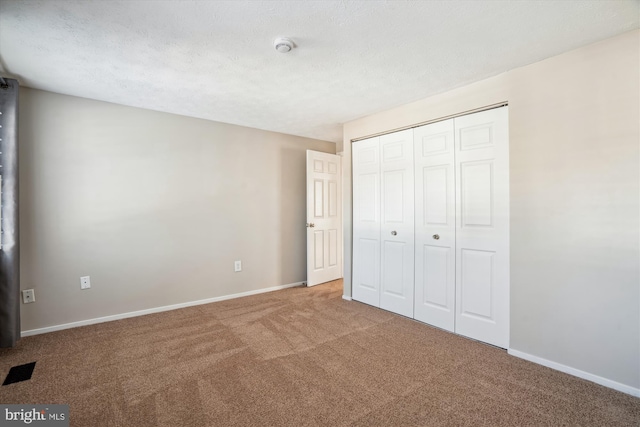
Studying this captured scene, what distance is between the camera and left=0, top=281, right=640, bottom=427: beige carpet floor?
163 cm

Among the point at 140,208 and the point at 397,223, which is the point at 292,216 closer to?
the point at 397,223

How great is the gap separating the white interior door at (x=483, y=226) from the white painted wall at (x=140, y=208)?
2.44 meters

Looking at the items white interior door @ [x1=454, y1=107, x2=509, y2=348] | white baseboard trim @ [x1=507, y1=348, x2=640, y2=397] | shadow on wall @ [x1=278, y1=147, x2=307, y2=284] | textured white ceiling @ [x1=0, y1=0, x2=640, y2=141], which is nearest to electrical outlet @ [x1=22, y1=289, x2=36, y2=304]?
textured white ceiling @ [x1=0, y1=0, x2=640, y2=141]

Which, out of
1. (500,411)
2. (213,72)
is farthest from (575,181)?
(213,72)

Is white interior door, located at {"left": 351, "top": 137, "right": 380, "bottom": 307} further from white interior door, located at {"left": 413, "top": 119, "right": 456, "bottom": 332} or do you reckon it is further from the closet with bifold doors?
white interior door, located at {"left": 413, "top": 119, "right": 456, "bottom": 332}

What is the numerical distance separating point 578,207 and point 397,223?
152cm

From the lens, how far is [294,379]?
6.48 feet

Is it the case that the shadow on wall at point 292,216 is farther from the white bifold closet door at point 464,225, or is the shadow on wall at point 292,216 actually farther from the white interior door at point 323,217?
the white bifold closet door at point 464,225

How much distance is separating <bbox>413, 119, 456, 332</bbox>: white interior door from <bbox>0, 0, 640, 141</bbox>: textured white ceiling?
0.48 meters

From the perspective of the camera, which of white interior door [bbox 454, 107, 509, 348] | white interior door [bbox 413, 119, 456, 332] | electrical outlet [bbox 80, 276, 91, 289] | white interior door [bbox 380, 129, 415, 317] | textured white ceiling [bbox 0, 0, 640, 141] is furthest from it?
white interior door [bbox 380, 129, 415, 317]

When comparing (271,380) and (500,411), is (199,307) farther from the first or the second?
(500,411)

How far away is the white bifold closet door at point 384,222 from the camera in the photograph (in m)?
3.10

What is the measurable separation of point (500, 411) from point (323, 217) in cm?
309

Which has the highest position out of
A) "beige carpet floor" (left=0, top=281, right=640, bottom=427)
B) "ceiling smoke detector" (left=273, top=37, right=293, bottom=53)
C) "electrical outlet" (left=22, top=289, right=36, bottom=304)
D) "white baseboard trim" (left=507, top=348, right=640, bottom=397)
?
"ceiling smoke detector" (left=273, top=37, right=293, bottom=53)
